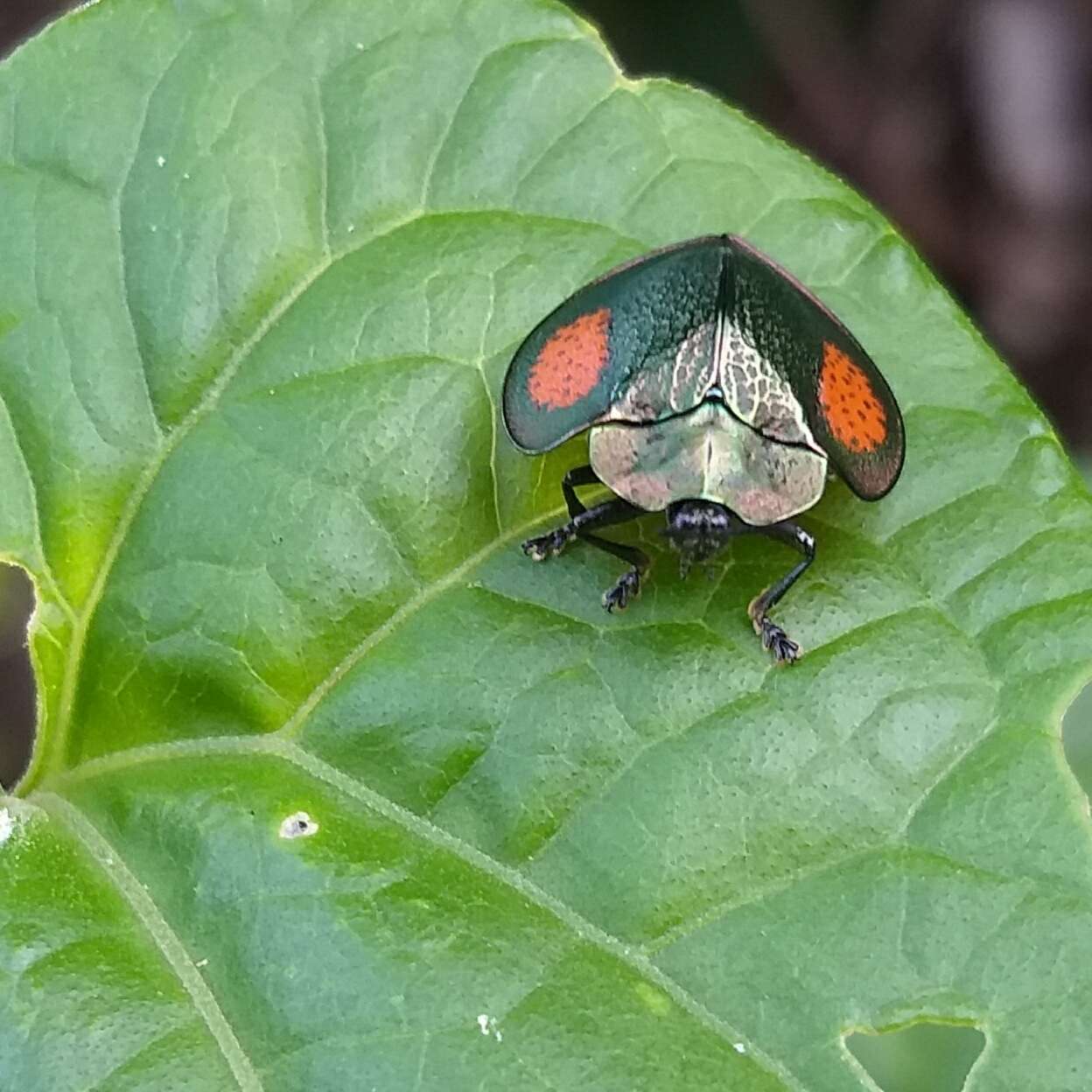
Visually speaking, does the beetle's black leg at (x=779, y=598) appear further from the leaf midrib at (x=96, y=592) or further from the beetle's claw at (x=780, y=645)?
the leaf midrib at (x=96, y=592)

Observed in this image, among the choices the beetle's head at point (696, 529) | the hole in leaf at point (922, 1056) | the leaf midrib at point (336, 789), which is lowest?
the hole in leaf at point (922, 1056)

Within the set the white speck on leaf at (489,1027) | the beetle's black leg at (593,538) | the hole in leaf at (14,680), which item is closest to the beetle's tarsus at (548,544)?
the beetle's black leg at (593,538)

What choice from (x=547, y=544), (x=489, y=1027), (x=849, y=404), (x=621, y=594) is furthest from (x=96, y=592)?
(x=849, y=404)

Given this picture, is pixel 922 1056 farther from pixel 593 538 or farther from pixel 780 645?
pixel 593 538

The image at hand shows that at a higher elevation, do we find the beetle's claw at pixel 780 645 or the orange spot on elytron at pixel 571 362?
the orange spot on elytron at pixel 571 362

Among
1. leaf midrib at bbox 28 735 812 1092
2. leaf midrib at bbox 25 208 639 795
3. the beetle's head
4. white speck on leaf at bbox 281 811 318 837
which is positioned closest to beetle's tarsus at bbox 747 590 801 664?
the beetle's head

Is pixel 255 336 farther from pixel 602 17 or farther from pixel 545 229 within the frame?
pixel 602 17

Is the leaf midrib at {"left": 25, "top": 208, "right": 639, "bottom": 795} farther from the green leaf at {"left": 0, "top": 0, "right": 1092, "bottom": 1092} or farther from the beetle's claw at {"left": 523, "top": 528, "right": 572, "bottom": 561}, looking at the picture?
the beetle's claw at {"left": 523, "top": 528, "right": 572, "bottom": 561}
